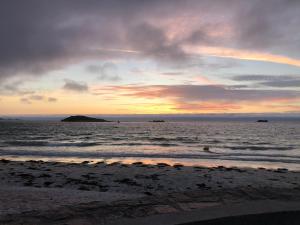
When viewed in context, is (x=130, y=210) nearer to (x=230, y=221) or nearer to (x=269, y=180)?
(x=230, y=221)

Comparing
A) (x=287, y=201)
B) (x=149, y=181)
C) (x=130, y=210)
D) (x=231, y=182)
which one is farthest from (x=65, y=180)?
(x=287, y=201)

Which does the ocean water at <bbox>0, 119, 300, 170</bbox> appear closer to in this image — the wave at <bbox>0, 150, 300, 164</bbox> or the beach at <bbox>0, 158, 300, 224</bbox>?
the wave at <bbox>0, 150, 300, 164</bbox>

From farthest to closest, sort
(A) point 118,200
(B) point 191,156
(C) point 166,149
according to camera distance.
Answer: (C) point 166,149 < (B) point 191,156 < (A) point 118,200

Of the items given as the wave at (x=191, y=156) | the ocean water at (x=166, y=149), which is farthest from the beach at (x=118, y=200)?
the wave at (x=191, y=156)

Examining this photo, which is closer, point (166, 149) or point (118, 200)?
point (118, 200)

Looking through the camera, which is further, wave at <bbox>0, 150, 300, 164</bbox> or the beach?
wave at <bbox>0, 150, 300, 164</bbox>

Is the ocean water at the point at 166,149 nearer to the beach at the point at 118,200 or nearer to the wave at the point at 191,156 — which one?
the wave at the point at 191,156

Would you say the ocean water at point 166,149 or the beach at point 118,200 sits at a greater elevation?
the beach at point 118,200

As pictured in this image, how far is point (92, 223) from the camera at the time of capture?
5.18m

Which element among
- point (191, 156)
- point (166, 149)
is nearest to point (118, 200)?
point (191, 156)

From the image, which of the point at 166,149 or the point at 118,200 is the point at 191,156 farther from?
the point at 118,200

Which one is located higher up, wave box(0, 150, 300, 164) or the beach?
the beach

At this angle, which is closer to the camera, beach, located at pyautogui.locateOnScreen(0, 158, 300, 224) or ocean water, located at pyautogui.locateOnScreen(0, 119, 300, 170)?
beach, located at pyautogui.locateOnScreen(0, 158, 300, 224)

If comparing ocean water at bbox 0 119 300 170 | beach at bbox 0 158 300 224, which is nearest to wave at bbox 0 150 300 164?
ocean water at bbox 0 119 300 170
